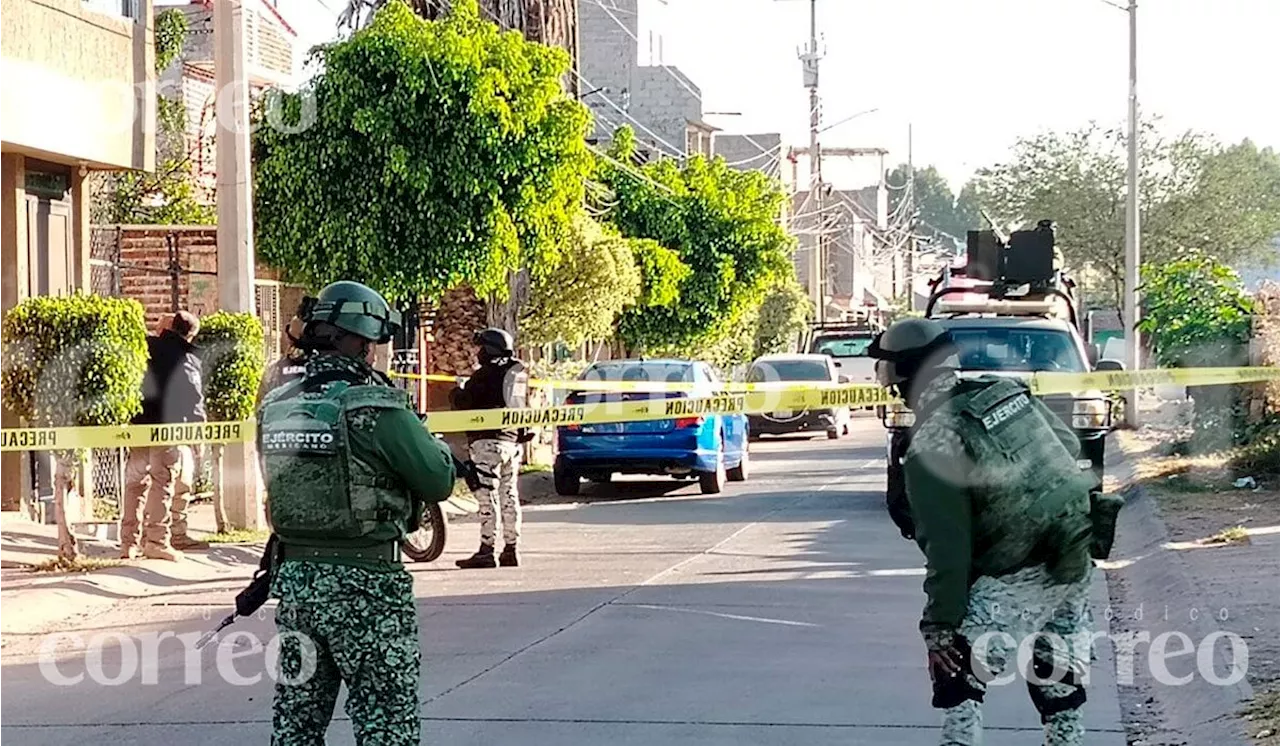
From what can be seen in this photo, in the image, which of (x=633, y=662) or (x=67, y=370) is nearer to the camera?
(x=633, y=662)

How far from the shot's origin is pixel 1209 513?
15844 mm

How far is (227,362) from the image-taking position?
14555 millimetres

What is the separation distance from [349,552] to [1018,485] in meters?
2.06

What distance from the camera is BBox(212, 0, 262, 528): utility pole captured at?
14.9 m

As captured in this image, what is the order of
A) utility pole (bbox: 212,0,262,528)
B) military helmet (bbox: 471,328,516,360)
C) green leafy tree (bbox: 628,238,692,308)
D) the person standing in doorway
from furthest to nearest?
green leafy tree (bbox: 628,238,692,308)
utility pole (bbox: 212,0,262,528)
military helmet (bbox: 471,328,516,360)
the person standing in doorway

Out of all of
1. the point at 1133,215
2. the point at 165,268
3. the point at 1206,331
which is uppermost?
the point at 1133,215

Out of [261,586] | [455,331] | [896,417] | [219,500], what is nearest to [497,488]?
[219,500]

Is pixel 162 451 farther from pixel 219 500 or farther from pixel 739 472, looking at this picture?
pixel 739 472

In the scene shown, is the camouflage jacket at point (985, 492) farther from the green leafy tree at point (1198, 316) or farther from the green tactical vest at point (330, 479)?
the green leafy tree at point (1198, 316)

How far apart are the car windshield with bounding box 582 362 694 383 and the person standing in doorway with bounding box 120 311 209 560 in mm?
8481

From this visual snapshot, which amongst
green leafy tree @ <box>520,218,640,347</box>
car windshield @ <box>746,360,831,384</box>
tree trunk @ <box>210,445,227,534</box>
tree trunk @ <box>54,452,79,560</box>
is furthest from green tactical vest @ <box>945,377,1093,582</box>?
car windshield @ <box>746,360,831,384</box>

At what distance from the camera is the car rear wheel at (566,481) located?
2081cm

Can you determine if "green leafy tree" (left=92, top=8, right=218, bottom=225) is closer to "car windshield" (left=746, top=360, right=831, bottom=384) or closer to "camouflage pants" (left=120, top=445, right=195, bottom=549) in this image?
"camouflage pants" (left=120, top=445, right=195, bottom=549)

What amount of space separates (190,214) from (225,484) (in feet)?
30.5
